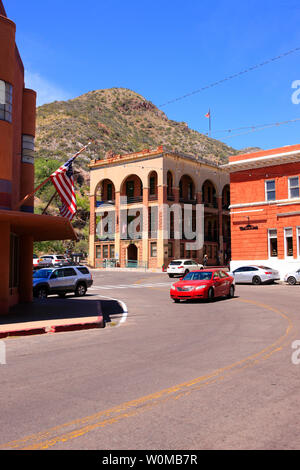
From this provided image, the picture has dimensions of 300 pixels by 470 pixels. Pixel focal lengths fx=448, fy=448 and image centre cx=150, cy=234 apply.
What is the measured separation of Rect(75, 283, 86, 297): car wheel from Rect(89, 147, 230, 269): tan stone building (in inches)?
1151

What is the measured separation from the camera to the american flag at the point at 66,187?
16.7m

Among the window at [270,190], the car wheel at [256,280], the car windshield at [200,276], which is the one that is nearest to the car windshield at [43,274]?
the car windshield at [200,276]

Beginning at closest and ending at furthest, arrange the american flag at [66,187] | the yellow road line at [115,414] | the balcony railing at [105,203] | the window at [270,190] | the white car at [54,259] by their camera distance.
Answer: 1. the yellow road line at [115,414]
2. the american flag at [66,187]
3. the window at [270,190]
4. the white car at [54,259]
5. the balcony railing at [105,203]

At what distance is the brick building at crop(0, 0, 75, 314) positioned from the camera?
1513cm

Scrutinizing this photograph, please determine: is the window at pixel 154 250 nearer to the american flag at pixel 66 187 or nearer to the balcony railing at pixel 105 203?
the balcony railing at pixel 105 203

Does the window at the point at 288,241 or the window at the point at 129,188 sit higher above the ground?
the window at the point at 129,188

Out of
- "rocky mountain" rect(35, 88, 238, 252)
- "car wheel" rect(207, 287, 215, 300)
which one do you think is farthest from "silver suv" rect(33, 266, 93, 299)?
"rocky mountain" rect(35, 88, 238, 252)

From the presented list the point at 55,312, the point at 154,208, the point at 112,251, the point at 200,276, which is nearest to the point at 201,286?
the point at 200,276

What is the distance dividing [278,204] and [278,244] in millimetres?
3214

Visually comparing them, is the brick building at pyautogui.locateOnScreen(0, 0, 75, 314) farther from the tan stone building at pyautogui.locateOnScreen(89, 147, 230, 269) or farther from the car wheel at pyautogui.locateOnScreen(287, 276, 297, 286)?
the tan stone building at pyautogui.locateOnScreen(89, 147, 230, 269)

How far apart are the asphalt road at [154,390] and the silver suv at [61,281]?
1271 centimetres
